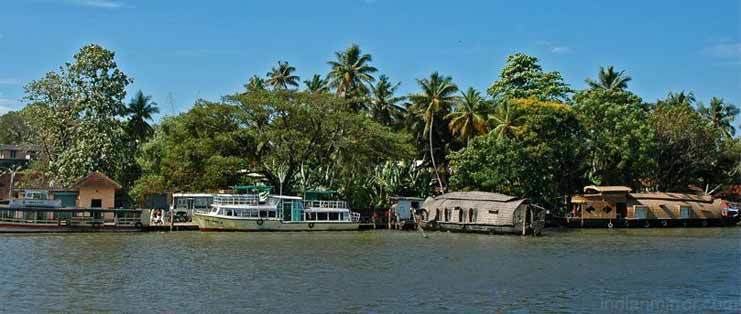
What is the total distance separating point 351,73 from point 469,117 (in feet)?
39.0

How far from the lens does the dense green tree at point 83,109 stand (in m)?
62.1

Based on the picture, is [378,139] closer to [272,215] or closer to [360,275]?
[272,215]

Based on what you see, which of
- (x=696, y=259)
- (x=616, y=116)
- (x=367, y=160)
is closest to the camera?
(x=696, y=259)

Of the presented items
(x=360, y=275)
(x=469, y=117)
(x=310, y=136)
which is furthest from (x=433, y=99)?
(x=360, y=275)

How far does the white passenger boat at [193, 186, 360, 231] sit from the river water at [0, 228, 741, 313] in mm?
5367

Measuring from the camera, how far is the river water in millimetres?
23266

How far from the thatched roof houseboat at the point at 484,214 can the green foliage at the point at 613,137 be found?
437 inches

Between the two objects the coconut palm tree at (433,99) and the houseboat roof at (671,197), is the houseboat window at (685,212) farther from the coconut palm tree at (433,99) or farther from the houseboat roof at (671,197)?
the coconut palm tree at (433,99)

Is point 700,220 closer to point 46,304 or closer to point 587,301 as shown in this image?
point 587,301

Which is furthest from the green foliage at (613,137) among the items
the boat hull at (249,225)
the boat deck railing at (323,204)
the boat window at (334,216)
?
the boat hull at (249,225)

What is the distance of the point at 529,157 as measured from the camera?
60.4 m

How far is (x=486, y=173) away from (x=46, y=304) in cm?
4134

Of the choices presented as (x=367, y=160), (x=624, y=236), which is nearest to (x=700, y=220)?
(x=624, y=236)

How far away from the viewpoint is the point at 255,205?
5306cm
